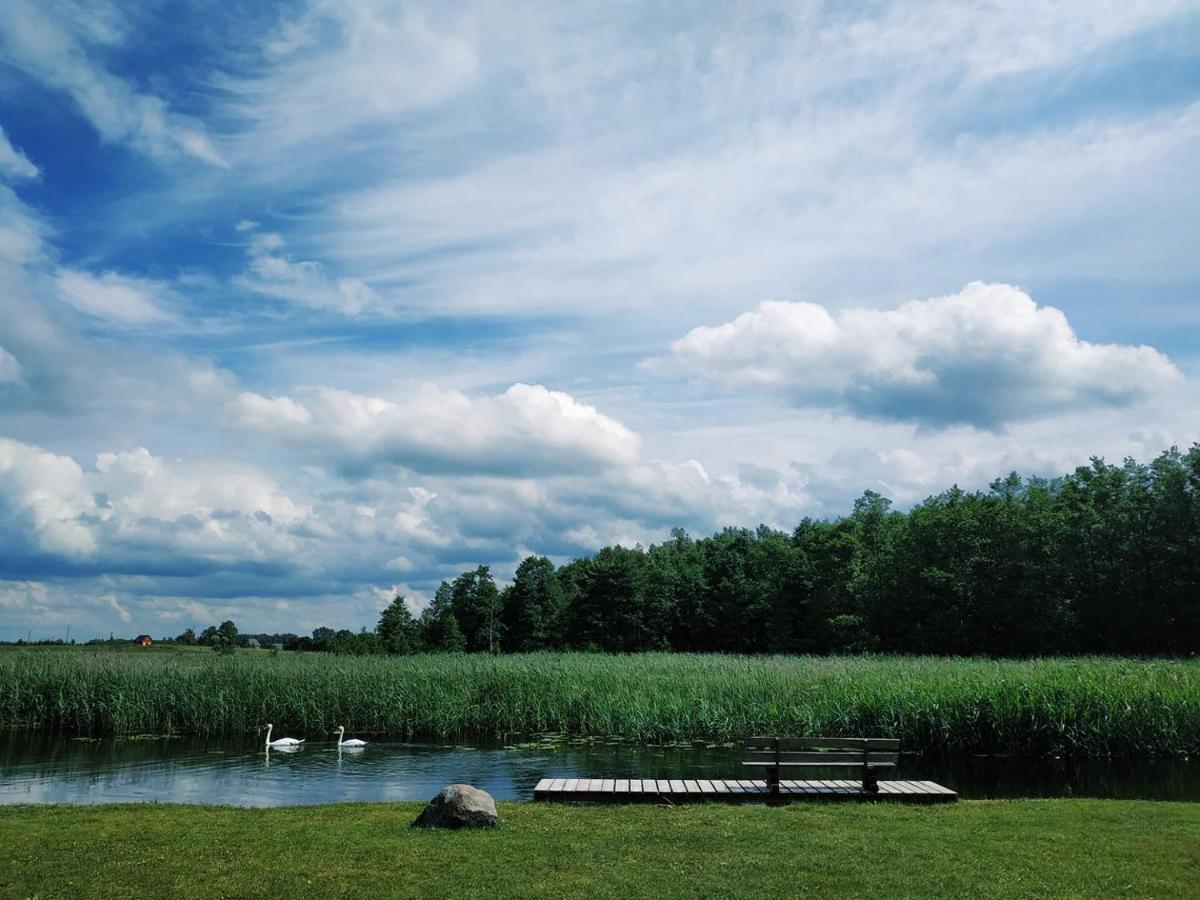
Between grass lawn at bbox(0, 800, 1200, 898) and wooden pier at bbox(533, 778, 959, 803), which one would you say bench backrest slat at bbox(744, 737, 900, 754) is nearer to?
wooden pier at bbox(533, 778, 959, 803)

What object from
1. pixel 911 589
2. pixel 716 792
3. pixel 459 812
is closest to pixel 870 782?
pixel 716 792

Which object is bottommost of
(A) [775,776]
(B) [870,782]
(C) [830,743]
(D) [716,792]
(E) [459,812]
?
(D) [716,792]

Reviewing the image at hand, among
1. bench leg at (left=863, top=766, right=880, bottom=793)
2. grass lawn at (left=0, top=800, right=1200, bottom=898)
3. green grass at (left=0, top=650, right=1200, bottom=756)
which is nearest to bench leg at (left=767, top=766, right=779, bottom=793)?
grass lawn at (left=0, top=800, right=1200, bottom=898)

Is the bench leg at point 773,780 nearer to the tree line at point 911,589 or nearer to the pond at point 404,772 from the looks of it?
the pond at point 404,772

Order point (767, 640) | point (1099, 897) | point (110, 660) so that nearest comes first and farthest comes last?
point (1099, 897) < point (110, 660) < point (767, 640)

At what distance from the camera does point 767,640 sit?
69438 mm

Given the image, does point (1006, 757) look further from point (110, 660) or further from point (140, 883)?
point (110, 660)

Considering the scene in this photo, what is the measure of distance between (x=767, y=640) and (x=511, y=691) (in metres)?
48.0

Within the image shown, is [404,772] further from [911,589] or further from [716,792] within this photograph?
[911,589]

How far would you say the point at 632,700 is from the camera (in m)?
22.8

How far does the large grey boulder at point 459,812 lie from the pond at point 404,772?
4.12 meters

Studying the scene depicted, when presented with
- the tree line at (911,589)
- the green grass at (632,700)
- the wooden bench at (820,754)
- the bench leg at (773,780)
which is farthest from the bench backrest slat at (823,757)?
the tree line at (911,589)

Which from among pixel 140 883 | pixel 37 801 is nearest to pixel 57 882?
pixel 140 883

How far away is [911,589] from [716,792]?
4803cm
